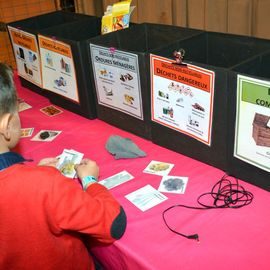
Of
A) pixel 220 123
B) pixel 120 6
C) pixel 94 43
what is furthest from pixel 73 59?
pixel 220 123

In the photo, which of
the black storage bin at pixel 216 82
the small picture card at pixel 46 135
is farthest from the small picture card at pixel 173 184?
the small picture card at pixel 46 135

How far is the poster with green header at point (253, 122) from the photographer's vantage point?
3.18 feet

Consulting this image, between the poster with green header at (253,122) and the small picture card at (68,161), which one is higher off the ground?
Result: the poster with green header at (253,122)

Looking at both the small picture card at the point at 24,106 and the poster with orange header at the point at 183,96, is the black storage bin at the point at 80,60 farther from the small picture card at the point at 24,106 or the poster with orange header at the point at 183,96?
the poster with orange header at the point at 183,96

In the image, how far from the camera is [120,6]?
5.24ft

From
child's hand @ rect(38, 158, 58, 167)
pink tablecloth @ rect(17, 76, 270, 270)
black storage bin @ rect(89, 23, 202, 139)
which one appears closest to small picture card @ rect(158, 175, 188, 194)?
pink tablecloth @ rect(17, 76, 270, 270)

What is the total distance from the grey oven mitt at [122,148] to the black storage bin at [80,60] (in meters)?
0.27

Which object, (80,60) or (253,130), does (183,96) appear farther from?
(80,60)

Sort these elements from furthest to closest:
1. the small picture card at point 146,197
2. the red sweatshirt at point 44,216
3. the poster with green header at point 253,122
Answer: the small picture card at point 146,197 < the poster with green header at point 253,122 < the red sweatshirt at point 44,216

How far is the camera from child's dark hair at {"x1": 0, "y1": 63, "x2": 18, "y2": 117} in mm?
909

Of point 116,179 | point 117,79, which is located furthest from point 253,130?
point 117,79

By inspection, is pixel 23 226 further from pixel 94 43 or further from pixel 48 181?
pixel 94 43

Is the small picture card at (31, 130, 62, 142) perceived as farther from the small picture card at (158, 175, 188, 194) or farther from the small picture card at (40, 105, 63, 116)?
the small picture card at (158, 175, 188, 194)

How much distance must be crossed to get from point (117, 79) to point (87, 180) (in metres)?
0.46
